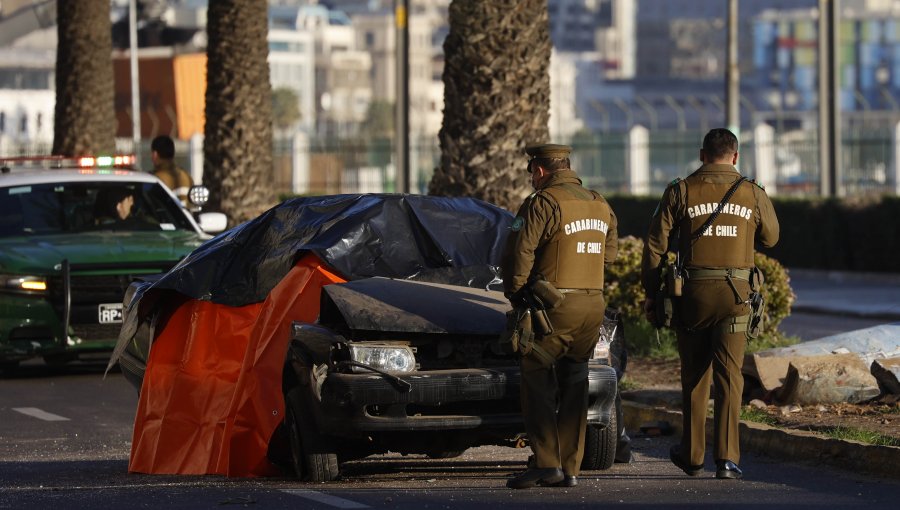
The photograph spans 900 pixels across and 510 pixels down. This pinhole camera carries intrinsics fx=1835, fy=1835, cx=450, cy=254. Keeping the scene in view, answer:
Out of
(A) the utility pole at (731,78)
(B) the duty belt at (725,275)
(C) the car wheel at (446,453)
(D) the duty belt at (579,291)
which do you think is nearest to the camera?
(D) the duty belt at (579,291)

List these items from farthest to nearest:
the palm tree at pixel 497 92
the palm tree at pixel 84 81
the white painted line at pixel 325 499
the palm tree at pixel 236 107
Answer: the palm tree at pixel 84 81, the palm tree at pixel 236 107, the palm tree at pixel 497 92, the white painted line at pixel 325 499

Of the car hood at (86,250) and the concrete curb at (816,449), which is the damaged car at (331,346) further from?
the car hood at (86,250)

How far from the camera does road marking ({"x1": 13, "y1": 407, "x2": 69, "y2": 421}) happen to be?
1306 centimetres

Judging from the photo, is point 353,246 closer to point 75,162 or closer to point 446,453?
point 446,453

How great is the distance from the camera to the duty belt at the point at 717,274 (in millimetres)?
9008

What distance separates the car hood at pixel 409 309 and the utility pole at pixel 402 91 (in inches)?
813

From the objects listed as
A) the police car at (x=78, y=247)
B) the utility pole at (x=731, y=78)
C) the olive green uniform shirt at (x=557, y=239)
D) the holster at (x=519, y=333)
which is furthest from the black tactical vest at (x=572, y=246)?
the utility pole at (x=731, y=78)

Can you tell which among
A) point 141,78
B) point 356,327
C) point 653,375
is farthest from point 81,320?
point 141,78

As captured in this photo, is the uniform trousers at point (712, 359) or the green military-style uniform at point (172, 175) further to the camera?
the green military-style uniform at point (172, 175)

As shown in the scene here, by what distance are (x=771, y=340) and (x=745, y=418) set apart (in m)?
3.73

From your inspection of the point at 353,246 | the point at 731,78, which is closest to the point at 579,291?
the point at 353,246

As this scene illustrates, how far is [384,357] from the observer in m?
8.80

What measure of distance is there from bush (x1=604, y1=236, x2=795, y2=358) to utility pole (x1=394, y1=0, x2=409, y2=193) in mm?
14993

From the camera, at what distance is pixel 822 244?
29.5 m
